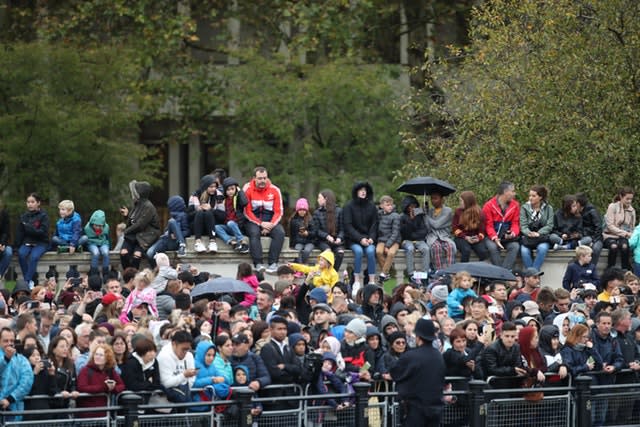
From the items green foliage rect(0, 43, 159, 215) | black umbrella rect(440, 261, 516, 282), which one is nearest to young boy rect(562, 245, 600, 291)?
black umbrella rect(440, 261, 516, 282)

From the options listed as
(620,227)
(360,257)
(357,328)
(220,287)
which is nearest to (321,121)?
(620,227)

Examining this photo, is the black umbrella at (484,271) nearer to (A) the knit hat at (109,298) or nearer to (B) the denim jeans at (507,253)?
(B) the denim jeans at (507,253)

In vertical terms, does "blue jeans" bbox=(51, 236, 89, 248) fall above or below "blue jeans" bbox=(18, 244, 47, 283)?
above

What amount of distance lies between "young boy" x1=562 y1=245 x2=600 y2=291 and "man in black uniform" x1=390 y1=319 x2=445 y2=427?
8.71m

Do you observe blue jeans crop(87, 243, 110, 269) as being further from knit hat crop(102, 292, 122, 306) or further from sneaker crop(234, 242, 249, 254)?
knit hat crop(102, 292, 122, 306)

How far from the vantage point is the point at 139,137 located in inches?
2218

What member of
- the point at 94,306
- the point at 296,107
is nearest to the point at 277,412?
the point at 94,306

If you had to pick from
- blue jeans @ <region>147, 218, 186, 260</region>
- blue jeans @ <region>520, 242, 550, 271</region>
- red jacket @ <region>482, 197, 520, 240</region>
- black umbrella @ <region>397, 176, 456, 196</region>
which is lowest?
blue jeans @ <region>520, 242, 550, 271</region>

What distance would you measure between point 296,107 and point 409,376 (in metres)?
29.6

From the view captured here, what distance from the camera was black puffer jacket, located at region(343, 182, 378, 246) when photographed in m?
29.6

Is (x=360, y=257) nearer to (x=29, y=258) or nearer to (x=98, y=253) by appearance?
(x=98, y=253)

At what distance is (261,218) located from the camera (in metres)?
29.7

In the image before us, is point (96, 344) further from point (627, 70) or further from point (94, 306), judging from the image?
point (627, 70)

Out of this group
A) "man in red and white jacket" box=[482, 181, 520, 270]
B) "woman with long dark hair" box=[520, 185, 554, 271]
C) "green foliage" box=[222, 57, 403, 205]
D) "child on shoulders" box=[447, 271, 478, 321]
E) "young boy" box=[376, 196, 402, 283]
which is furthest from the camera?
"green foliage" box=[222, 57, 403, 205]
